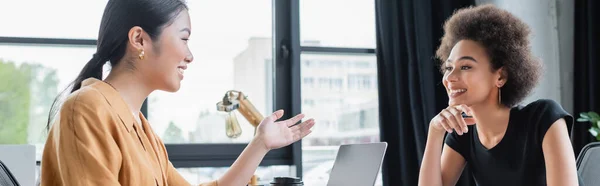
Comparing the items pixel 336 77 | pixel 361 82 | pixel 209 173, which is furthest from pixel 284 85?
pixel 209 173

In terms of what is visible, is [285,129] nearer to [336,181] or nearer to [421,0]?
[336,181]

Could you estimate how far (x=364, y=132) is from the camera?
3982 mm

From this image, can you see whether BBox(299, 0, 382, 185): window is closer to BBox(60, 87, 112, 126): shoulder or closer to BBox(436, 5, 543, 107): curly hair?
BBox(436, 5, 543, 107): curly hair

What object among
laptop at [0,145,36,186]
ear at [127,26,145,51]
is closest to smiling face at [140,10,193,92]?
ear at [127,26,145,51]

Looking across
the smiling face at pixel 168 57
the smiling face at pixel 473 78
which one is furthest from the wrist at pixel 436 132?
the smiling face at pixel 168 57

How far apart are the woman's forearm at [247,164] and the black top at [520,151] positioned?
2.20 feet

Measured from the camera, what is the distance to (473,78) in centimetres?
193

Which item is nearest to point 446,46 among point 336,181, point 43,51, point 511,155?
point 511,155

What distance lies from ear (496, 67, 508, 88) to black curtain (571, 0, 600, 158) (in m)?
1.92

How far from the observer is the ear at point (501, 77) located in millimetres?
1937

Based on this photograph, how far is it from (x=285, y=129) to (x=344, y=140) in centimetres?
218

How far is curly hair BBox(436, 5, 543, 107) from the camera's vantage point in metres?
1.91

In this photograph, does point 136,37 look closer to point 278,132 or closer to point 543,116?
point 278,132

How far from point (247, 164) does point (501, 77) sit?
782 millimetres
